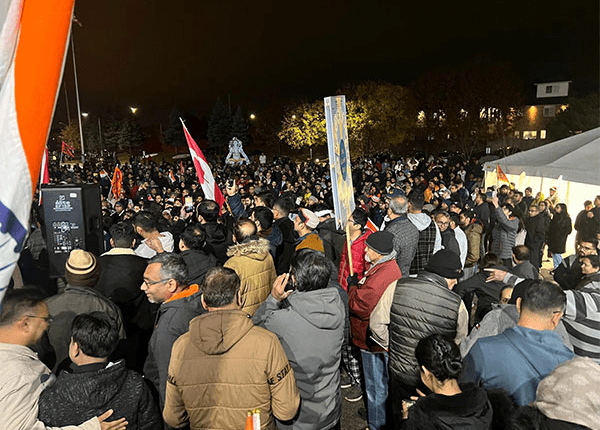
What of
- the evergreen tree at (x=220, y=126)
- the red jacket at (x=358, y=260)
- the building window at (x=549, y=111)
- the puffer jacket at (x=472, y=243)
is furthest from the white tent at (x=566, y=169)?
the evergreen tree at (x=220, y=126)

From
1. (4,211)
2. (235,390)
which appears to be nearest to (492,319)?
(235,390)

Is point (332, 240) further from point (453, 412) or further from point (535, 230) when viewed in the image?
point (535, 230)

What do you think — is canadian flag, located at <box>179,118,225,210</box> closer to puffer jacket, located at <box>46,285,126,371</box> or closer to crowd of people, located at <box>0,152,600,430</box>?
A: crowd of people, located at <box>0,152,600,430</box>

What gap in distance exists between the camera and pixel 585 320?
3441mm

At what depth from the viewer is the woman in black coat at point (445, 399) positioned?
2.14 meters

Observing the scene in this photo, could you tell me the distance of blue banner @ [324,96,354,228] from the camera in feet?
16.5


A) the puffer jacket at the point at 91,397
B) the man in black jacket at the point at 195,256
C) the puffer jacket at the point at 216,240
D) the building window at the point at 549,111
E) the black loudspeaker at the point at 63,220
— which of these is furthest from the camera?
the building window at the point at 549,111

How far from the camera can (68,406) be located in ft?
7.53

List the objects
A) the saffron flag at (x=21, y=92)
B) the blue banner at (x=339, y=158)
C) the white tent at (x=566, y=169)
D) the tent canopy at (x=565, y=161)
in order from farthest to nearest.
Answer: the white tent at (x=566, y=169), the tent canopy at (x=565, y=161), the blue banner at (x=339, y=158), the saffron flag at (x=21, y=92)

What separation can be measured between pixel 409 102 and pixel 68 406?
182ft

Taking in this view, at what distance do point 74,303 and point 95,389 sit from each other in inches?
50.9

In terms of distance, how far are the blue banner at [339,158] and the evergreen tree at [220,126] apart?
74.5m

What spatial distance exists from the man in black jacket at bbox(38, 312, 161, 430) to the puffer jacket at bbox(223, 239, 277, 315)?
1.58 metres

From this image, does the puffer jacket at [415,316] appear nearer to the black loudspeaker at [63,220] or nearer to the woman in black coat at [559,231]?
the black loudspeaker at [63,220]
